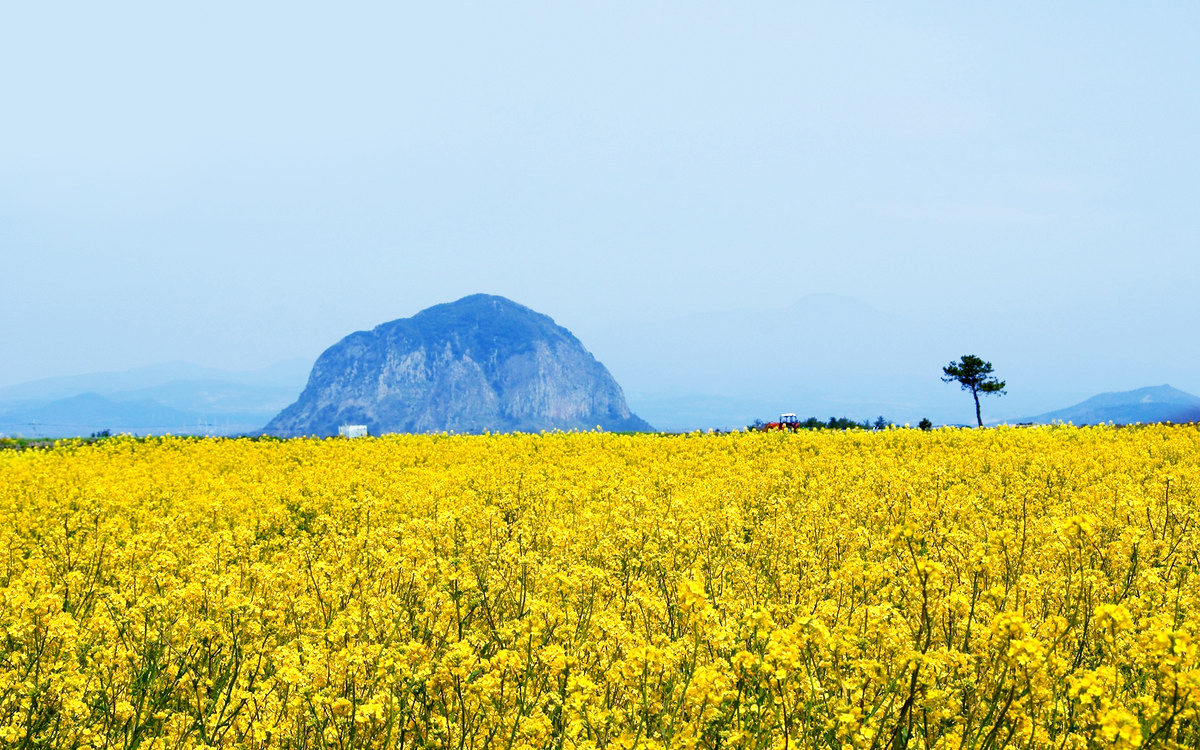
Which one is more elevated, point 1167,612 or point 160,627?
point 160,627

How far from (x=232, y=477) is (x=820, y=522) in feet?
44.3

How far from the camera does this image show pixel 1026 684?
4.23 metres

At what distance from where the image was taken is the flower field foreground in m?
4.33

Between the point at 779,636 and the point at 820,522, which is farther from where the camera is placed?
the point at 820,522

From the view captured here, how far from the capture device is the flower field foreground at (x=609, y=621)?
433cm

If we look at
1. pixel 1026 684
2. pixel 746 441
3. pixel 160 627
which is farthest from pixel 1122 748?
pixel 746 441

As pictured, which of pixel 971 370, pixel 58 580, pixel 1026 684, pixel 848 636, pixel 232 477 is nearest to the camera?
pixel 1026 684

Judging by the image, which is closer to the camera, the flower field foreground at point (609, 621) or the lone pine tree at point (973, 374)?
the flower field foreground at point (609, 621)

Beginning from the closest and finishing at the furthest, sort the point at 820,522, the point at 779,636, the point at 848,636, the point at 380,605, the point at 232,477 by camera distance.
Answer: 1. the point at 779,636
2. the point at 848,636
3. the point at 380,605
4. the point at 820,522
5. the point at 232,477

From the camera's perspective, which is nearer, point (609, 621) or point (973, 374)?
point (609, 621)

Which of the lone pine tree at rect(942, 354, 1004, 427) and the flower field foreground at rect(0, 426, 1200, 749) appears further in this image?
the lone pine tree at rect(942, 354, 1004, 427)

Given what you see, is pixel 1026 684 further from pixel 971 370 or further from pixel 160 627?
pixel 971 370

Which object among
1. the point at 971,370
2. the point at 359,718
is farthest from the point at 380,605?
the point at 971,370

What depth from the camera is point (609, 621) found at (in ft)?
17.6
